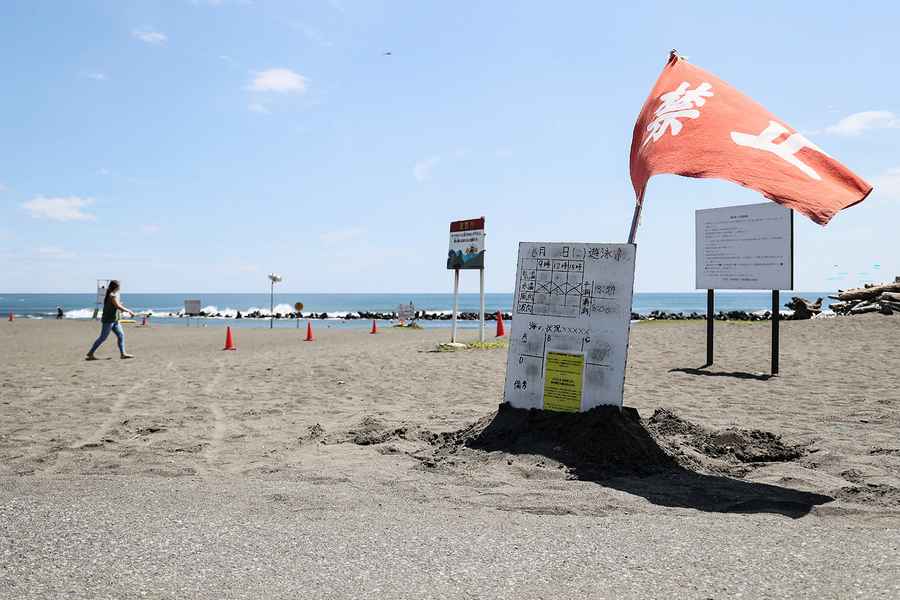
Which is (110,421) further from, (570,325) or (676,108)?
(676,108)

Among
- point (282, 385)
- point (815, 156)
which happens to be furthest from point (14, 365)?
point (815, 156)

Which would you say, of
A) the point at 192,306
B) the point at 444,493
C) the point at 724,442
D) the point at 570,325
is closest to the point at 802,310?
the point at 724,442

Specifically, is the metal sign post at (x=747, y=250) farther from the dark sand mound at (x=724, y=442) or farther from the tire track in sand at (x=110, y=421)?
the tire track in sand at (x=110, y=421)

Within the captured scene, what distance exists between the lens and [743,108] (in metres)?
5.56

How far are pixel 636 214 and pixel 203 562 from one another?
459 cm

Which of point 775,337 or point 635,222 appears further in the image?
point 775,337

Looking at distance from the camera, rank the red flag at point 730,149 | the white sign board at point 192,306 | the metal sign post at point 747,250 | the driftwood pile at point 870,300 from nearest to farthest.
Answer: the red flag at point 730,149
the metal sign post at point 747,250
the driftwood pile at point 870,300
the white sign board at point 192,306

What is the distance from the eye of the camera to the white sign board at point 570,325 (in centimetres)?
614

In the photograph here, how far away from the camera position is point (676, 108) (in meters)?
5.84

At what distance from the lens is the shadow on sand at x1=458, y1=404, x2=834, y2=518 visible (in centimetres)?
460

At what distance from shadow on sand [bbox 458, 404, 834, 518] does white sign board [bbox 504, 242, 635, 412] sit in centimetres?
19

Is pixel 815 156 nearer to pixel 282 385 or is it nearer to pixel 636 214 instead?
pixel 636 214

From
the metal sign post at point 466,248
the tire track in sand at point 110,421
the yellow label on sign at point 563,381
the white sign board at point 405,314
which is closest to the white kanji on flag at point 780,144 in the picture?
the yellow label on sign at point 563,381

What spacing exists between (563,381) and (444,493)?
6.44ft
